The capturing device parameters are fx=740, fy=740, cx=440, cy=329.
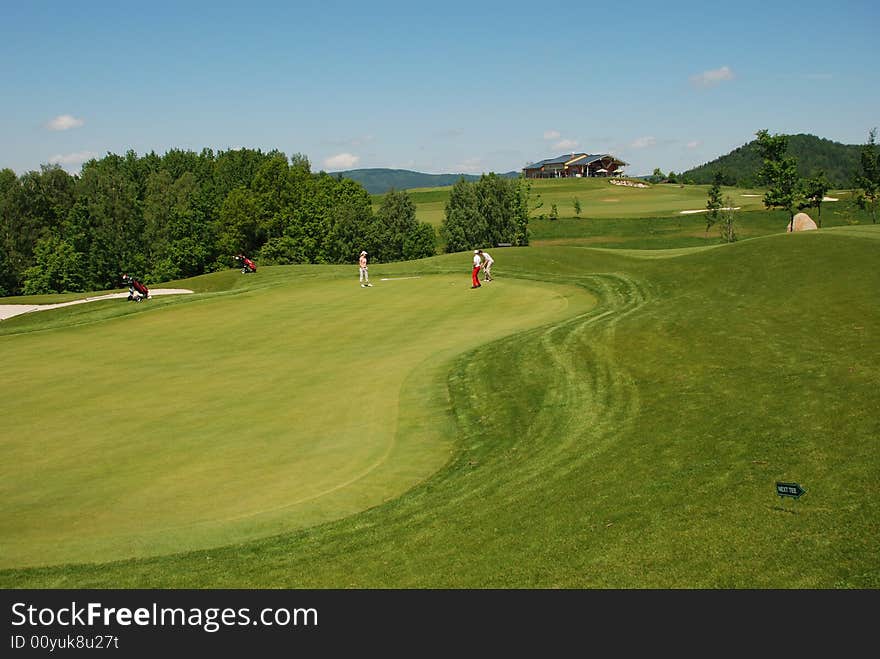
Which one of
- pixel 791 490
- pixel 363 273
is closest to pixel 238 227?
pixel 363 273

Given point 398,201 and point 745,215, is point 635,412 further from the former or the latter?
point 745,215

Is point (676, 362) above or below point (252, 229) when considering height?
below

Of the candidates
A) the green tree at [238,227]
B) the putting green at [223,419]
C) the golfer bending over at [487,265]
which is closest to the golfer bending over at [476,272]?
the golfer bending over at [487,265]

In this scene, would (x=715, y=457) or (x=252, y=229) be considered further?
(x=252, y=229)

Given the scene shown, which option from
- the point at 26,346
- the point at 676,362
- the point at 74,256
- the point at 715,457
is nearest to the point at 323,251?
the point at 74,256

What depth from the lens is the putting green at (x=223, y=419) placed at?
44.9 ft

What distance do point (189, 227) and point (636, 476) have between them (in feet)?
309

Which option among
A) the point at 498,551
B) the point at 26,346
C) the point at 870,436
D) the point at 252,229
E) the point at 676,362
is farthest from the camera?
the point at 252,229

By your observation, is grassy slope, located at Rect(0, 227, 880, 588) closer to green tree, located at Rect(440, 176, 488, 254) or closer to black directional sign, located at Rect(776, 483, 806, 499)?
black directional sign, located at Rect(776, 483, 806, 499)

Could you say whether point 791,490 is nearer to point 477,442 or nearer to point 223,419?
point 477,442

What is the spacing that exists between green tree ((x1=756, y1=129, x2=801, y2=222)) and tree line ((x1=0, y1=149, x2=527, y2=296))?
31.3 meters

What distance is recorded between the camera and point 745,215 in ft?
381

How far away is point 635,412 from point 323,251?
260 feet
